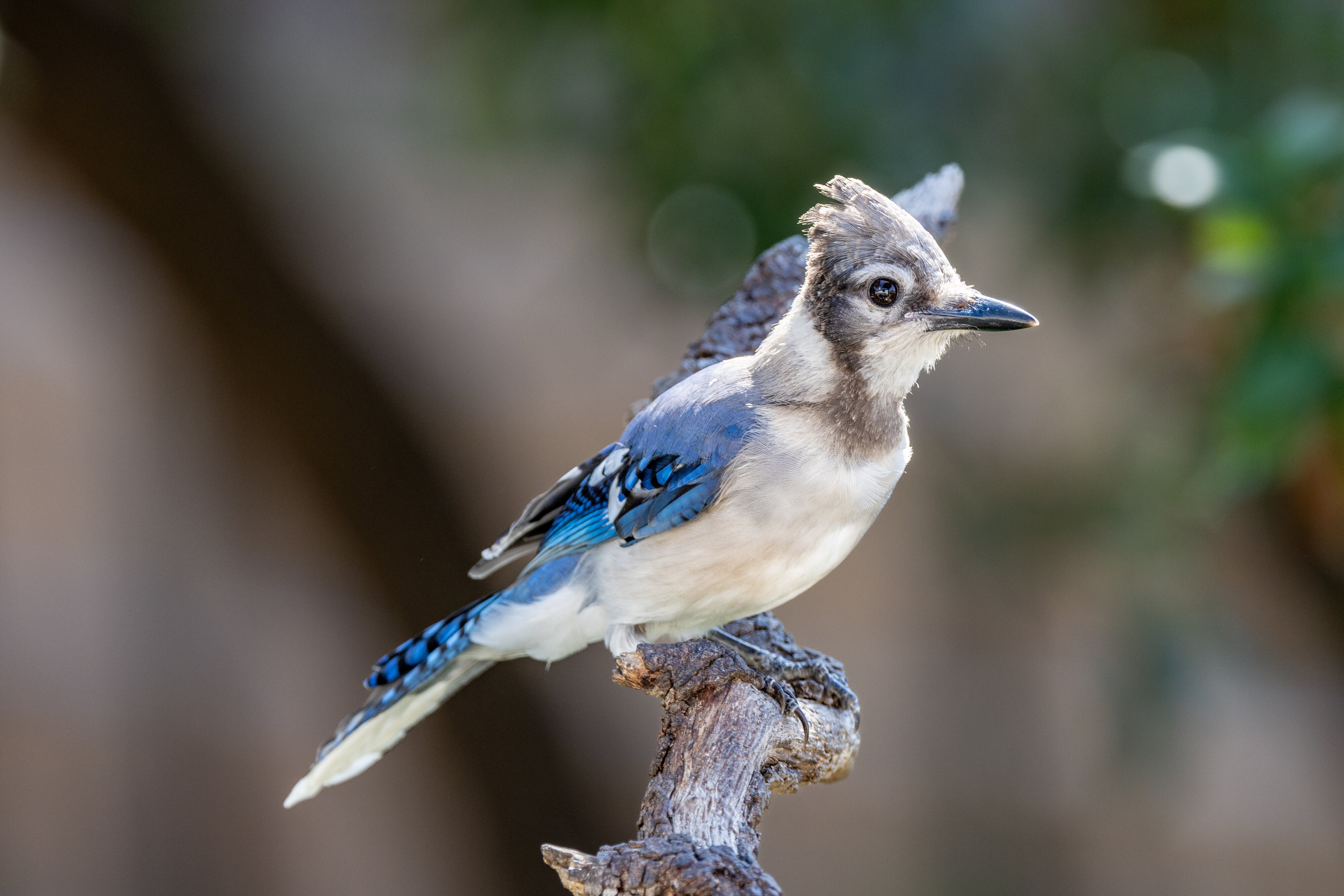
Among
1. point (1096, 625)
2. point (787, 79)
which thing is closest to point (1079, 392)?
point (1096, 625)

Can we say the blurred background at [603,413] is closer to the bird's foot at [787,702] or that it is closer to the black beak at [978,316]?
the black beak at [978,316]

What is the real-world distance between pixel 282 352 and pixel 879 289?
7.99 feet

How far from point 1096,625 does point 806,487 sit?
9.66 ft

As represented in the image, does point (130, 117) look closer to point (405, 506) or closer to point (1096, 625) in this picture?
point (405, 506)

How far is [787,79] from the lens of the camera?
3000 millimetres

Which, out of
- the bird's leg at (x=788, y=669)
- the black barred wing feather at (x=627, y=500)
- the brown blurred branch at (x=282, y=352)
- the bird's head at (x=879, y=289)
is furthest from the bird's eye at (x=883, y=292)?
the brown blurred branch at (x=282, y=352)

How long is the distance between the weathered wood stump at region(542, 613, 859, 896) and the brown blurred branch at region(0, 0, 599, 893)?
7.31 ft

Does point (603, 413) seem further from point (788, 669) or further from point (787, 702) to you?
point (787, 702)

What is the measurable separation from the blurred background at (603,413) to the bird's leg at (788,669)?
101 cm

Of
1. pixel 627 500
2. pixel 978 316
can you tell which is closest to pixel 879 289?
pixel 978 316

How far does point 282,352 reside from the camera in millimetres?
3729

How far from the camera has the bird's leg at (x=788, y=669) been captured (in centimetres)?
190

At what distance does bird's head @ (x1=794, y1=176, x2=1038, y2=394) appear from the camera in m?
1.74

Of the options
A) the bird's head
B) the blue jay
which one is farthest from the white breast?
the bird's head
